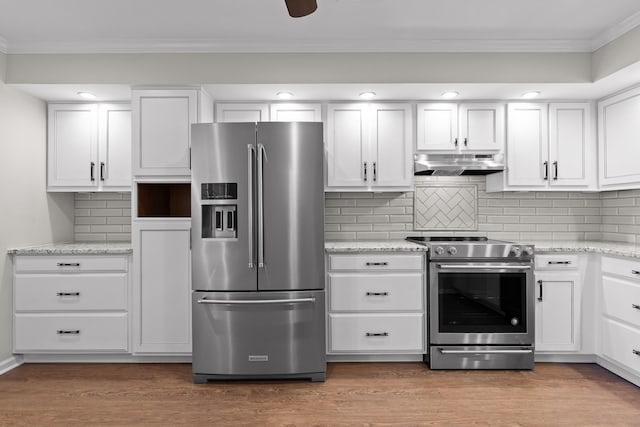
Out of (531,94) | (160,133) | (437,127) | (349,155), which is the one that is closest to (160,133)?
(160,133)

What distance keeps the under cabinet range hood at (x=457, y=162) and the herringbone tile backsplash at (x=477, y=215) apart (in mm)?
394

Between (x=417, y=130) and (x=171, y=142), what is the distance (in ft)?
6.58

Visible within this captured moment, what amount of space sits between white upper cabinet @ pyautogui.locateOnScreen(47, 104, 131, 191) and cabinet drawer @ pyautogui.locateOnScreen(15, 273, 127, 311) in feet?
2.65

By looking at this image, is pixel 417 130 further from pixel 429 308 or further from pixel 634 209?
pixel 634 209

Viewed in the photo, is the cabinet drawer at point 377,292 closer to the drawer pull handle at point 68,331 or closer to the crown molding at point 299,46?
the crown molding at point 299,46

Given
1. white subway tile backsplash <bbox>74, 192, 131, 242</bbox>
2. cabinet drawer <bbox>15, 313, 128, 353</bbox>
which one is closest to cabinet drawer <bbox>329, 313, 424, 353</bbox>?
cabinet drawer <bbox>15, 313, 128, 353</bbox>

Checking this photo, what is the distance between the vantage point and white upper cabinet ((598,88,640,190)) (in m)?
3.18

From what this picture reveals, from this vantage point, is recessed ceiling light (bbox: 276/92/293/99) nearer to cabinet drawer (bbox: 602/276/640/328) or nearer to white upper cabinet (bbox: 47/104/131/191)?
white upper cabinet (bbox: 47/104/131/191)

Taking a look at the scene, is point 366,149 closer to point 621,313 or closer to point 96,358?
point 621,313

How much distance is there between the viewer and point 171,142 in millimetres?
3158

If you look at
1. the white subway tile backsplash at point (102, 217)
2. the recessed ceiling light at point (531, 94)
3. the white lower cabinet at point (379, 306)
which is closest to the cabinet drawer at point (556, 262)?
the white lower cabinet at point (379, 306)

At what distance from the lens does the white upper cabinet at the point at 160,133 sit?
10.4 ft

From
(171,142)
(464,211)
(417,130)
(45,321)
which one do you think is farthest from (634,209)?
(45,321)

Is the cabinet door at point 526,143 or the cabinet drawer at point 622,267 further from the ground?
the cabinet door at point 526,143
